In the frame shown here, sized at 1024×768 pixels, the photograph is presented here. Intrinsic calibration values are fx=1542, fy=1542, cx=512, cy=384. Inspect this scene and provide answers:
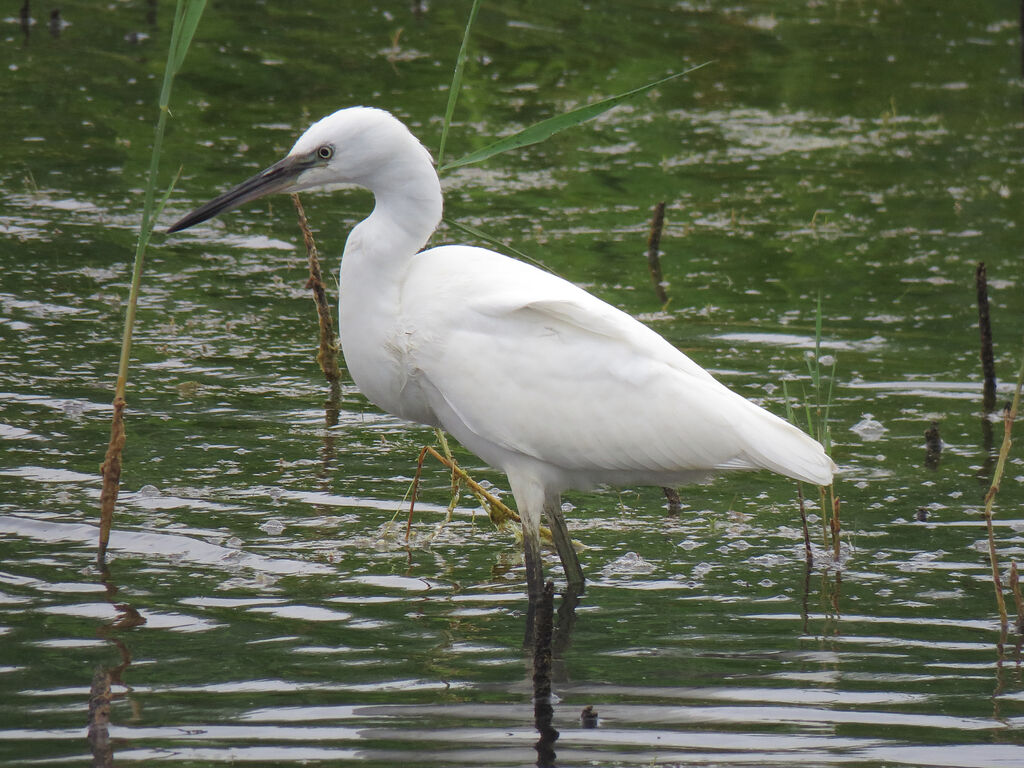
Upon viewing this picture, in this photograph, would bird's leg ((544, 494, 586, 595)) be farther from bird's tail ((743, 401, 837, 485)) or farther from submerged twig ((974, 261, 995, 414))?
submerged twig ((974, 261, 995, 414))

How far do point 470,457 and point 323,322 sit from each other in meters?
1.01

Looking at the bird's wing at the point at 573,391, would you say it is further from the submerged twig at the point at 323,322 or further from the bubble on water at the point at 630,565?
the submerged twig at the point at 323,322

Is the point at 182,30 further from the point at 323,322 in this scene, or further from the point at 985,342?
the point at 985,342

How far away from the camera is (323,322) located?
25.1 ft

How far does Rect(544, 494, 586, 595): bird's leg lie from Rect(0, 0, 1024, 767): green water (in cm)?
11

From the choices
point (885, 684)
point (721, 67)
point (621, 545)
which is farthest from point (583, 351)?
point (721, 67)

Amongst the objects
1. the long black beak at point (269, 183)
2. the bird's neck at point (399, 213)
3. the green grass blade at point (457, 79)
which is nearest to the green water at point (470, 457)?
the bird's neck at point (399, 213)

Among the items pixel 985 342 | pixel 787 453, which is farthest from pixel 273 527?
pixel 985 342

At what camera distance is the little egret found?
5574mm

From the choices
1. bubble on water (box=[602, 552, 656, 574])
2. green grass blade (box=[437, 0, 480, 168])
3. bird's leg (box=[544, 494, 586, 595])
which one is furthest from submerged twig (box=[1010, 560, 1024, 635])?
green grass blade (box=[437, 0, 480, 168])

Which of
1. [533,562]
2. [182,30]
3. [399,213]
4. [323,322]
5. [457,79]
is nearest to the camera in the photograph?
[182,30]

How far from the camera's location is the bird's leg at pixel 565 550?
5887mm

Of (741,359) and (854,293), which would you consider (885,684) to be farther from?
(854,293)

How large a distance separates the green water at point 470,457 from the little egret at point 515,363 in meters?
0.56
